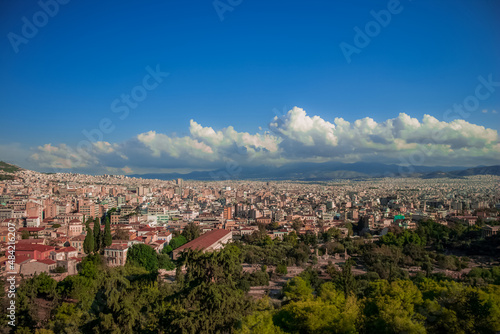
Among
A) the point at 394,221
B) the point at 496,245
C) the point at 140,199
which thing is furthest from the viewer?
the point at 140,199

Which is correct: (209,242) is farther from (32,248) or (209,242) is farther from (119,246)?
(32,248)

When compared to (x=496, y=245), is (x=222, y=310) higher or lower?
higher

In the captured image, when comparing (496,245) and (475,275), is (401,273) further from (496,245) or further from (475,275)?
(496,245)

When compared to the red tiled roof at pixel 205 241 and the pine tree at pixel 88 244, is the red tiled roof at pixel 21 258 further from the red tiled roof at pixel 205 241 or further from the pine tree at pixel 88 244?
the red tiled roof at pixel 205 241

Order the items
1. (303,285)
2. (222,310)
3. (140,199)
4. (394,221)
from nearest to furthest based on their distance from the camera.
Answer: (222,310) < (303,285) < (394,221) < (140,199)

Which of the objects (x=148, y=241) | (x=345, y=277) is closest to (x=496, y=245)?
(x=345, y=277)

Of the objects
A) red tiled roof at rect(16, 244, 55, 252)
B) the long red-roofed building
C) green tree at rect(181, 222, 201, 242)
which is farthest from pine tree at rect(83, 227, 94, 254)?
green tree at rect(181, 222, 201, 242)

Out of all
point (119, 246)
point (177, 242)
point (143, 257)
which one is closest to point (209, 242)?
point (177, 242)

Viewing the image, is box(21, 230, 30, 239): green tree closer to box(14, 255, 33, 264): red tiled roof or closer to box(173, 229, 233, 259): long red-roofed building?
box(14, 255, 33, 264): red tiled roof

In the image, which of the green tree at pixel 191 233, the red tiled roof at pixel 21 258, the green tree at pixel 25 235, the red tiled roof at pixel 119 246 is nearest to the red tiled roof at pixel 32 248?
the red tiled roof at pixel 21 258

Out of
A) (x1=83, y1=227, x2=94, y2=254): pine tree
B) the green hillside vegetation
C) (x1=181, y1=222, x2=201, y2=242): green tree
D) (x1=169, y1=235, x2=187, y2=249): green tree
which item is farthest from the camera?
the green hillside vegetation

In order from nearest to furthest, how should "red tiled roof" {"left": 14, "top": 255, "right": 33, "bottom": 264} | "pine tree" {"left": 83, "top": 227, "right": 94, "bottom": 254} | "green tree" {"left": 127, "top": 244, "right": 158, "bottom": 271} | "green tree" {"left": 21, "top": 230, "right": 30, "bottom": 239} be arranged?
"red tiled roof" {"left": 14, "top": 255, "right": 33, "bottom": 264} < "green tree" {"left": 127, "top": 244, "right": 158, "bottom": 271} < "pine tree" {"left": 83, "top": 227, "right": 94, "bottom": 254} < "green tree" {"left": 21, "top": 230, "right": 30, "bottom": 239}
